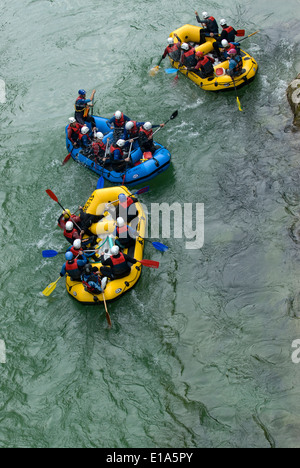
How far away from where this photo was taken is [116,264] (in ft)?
29.7

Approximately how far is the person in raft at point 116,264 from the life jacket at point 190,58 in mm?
6378

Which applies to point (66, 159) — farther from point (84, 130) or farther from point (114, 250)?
point (114, 250)

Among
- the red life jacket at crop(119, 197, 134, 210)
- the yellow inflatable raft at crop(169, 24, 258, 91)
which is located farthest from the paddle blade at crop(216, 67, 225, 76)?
the red life jacket at crop(119, 197, 134, 210)

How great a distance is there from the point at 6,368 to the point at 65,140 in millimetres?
6300

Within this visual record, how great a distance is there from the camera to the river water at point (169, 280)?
8.04 m

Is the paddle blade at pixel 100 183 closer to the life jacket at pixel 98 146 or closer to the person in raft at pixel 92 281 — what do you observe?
the life jacket at pixel 98 146

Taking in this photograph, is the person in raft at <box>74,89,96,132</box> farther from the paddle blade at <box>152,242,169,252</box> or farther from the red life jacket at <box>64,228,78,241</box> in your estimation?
the paddle blade at <box>152,242,169,252</box>

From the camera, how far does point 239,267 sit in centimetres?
977

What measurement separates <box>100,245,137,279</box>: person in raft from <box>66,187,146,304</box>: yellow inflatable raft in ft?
0.42

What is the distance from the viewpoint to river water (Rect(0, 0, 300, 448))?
804cm

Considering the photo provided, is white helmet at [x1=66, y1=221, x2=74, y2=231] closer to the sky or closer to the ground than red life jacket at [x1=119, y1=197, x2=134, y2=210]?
closer to the sky

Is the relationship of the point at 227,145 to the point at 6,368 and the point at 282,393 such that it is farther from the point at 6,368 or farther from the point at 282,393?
the point at 6,368
